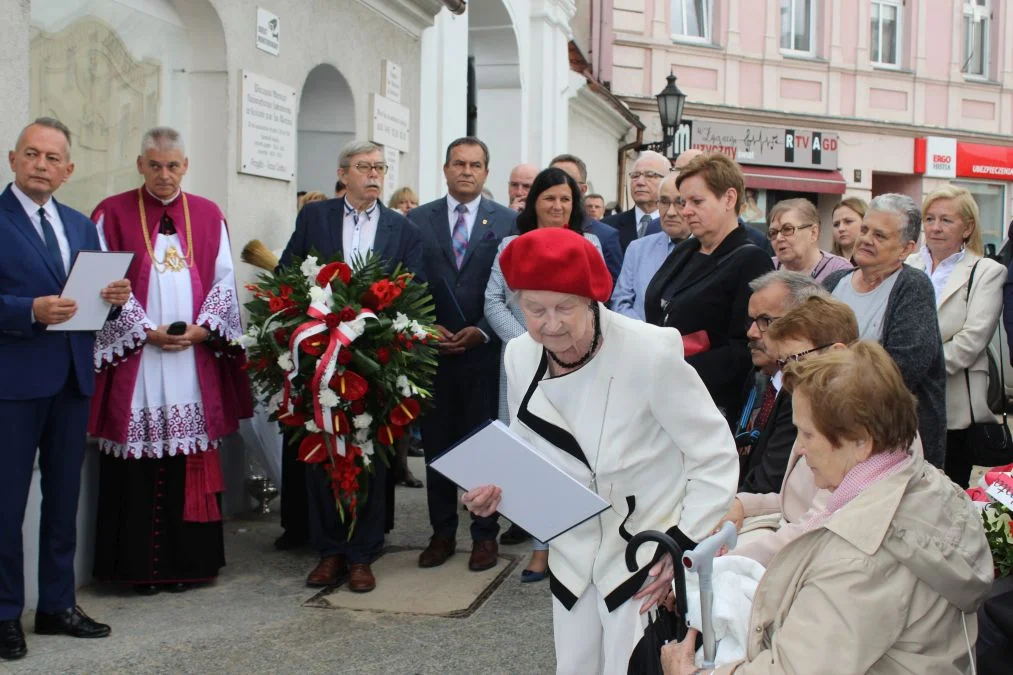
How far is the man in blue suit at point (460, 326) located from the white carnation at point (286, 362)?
90 cm

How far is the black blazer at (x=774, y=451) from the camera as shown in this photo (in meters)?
3.86

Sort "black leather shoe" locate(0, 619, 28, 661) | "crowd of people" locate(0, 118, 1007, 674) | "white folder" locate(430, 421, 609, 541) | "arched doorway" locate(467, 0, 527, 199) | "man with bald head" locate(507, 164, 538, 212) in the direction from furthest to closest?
"arched doorway" locate(467, 0, 527, 199)
"man with bald head" locate(507, 164, 538, 212)
"black leather shoe" locate(0, 619, 28, 661)
"white folder" locate(430, 421, 609, 541)
"crowd of people" locate(0, 118, 1007, 674)

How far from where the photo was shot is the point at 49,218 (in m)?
4.81

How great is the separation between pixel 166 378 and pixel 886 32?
77.2 ft

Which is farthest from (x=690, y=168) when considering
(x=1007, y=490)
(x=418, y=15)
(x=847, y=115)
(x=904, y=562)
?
(x=847, y=115)

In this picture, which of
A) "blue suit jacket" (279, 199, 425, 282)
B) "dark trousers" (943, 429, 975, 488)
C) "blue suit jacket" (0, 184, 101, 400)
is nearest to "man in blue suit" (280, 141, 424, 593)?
"blue suit jacket" (279, 199, 425, 282)

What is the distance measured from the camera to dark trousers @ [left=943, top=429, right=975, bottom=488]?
5477mm

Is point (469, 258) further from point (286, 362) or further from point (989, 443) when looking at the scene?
point (989, 443)

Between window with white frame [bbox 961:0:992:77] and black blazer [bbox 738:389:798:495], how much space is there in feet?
80.5

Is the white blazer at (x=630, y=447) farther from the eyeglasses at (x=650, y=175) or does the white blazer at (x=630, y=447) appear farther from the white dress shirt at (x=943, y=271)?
the eyeglasses at (x=650, y=175)

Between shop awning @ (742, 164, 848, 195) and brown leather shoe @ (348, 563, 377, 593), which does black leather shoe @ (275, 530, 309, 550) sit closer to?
brown leather shoe @ (348, 563, 377, 593)

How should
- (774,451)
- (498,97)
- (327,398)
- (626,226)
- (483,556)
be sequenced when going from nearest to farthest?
(774,451) < (327,398) < (483,556) < (626,226) < (498,97)

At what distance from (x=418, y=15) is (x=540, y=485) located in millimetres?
7925

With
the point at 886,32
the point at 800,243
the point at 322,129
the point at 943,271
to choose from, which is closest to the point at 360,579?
the point at 800,243
